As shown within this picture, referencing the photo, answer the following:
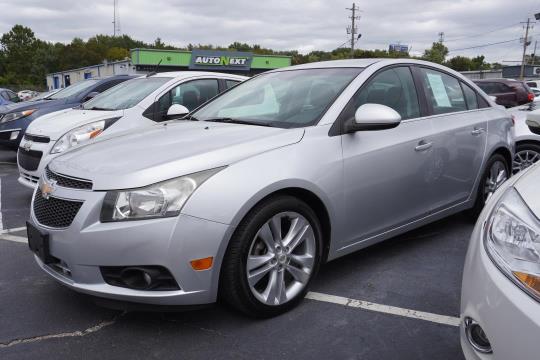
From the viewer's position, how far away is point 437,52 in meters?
77.2

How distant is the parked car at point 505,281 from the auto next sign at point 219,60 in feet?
139

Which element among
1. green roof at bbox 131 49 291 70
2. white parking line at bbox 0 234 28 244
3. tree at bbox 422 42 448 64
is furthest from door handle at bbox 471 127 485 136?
tree at bbox 422 42 448 64

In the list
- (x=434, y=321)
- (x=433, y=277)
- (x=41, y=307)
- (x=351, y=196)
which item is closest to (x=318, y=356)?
(x=434, y=321)

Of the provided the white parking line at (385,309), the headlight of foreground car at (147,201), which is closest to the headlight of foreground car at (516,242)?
the white parking line at (385,309)

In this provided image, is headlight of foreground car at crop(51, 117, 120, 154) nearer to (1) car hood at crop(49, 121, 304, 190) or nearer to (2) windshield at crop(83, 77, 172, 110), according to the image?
(2) windshield at crop(83, 77, 172, 110)

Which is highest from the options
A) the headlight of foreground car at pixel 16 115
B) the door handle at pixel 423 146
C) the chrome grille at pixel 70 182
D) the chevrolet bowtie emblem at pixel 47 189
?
the door handle at pixel 423 146

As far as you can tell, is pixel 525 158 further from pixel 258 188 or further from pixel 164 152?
pixel 164 152

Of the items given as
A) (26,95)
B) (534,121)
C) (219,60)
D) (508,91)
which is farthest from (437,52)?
(534,121)

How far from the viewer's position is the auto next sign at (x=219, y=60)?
42.6m

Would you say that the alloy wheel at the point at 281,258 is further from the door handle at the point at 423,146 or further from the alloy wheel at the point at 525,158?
the alloy wheel at the point at 525,158

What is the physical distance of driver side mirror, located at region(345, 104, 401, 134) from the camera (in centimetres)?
309

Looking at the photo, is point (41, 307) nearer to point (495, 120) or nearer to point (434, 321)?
point (434, 321)

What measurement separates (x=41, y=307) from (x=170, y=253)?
46.6 inches

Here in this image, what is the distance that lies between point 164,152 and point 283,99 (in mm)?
1145
